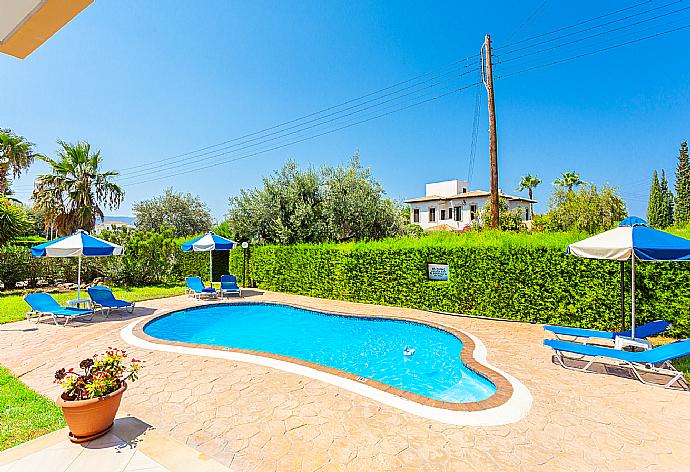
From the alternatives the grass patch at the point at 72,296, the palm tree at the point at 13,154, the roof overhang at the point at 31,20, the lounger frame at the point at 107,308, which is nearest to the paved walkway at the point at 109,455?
the roof overhang at the point at 31,20

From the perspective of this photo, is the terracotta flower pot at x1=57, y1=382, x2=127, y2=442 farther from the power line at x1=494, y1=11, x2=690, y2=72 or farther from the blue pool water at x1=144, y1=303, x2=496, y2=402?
the power line at x1=494, y1=11, x2=690, y2=72

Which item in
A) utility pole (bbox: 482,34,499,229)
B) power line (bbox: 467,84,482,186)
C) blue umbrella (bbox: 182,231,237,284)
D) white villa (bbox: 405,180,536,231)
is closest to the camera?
utility pole (bbox: 482,34,499,229)

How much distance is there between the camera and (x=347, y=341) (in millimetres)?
11391

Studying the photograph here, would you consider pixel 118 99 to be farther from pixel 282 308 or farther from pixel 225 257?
pixel 282 308

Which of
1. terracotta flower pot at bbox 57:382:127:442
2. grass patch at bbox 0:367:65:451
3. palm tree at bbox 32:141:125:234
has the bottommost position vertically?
grass patch at bbox 0:367:65:451

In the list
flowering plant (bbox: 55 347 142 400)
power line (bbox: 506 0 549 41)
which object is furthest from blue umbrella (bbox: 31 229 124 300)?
power line (bbox: 506 0 549 41)

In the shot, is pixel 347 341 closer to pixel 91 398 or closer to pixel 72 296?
pixel 91 398

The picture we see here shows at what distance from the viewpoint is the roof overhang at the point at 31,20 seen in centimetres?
154

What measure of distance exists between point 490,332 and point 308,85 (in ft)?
65.0

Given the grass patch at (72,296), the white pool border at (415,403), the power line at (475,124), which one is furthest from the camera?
the power line at (475,124)

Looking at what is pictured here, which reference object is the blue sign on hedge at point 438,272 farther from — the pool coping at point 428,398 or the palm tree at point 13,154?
the palm tree at point 13,154

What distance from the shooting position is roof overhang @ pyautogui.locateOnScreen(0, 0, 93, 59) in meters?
1.54

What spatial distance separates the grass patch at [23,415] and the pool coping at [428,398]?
10.1 feet

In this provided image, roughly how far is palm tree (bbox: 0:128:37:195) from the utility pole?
30758mm
